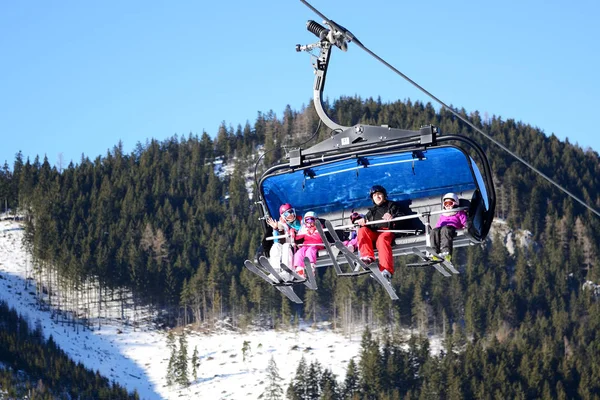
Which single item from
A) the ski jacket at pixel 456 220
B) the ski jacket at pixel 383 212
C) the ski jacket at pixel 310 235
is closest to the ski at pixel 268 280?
the ski jacket at pixel 310 235

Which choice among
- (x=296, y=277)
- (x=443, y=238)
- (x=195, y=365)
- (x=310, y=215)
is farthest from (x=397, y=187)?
(x=195, y=365)

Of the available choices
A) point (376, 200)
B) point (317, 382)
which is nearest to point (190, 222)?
point (317, 382)

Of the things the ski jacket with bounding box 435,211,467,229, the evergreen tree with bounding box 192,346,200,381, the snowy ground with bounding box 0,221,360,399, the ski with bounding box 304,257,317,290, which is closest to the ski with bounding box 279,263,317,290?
the ski with bounding box 304,257,317,290

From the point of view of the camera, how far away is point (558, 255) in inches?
5955

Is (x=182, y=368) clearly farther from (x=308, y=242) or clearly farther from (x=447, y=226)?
(x=447, y=226)

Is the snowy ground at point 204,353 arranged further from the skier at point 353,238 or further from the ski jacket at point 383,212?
the ski jacket at point 383,212

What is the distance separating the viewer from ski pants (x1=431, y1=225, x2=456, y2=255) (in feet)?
60.3

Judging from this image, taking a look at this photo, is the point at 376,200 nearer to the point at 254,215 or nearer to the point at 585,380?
the point at 585,380

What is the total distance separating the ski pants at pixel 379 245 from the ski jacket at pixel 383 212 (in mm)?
111

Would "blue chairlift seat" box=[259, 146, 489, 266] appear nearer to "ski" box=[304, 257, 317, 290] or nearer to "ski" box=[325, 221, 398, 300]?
"ski" box=[304, 257, 317, 290]

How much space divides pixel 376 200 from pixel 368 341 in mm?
96259

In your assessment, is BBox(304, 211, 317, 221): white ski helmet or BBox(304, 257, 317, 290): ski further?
BBox(304, 211, 317, 221): white ski helmet

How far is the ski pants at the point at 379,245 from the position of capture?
18.9 metres

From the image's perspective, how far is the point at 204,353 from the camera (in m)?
120
